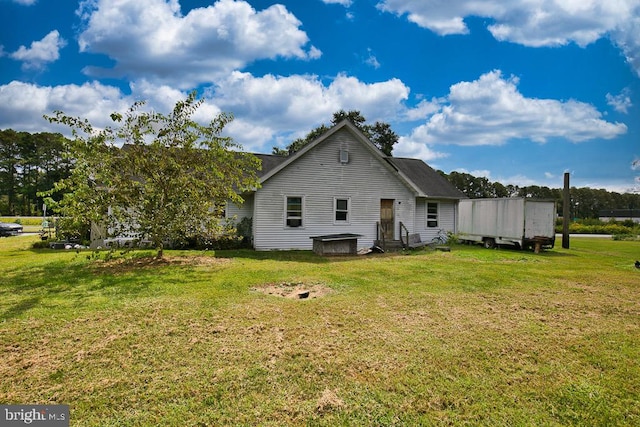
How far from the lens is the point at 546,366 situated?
4777 mm

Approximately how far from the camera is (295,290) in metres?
8.81

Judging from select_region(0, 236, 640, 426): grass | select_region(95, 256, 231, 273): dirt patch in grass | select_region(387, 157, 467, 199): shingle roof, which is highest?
select_region(387, 157, 467, 199): shingle roof

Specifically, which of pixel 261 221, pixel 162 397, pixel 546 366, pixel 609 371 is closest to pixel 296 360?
pixel 162 397

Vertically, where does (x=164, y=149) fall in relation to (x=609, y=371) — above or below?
above

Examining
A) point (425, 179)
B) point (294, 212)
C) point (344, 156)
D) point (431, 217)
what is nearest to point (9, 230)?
point (294, 212)

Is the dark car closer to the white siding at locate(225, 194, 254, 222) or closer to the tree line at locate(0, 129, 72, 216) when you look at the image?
the white siding at locate(225, 194, 254, 222)

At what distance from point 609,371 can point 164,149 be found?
41.0 ft

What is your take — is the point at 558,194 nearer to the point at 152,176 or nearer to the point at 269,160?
the point at 269,160

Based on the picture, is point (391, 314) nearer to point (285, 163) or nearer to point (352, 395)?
point (352, 395)

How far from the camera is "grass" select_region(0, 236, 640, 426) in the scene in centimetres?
379

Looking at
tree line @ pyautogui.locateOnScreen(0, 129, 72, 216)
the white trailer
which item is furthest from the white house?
tree line @ pyautogui.locateOnScreen(0, 129, 72, 216)

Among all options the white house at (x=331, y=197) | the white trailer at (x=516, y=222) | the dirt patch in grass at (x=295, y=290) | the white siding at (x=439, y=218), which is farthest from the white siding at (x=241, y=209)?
the white trailer at (x=516, y=222)

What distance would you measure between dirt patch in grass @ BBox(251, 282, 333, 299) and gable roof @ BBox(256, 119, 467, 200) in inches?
310

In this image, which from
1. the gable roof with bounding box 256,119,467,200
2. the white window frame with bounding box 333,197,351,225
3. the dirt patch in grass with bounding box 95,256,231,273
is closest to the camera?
the dirt patch in grass with bounding box 95,256,231,273
